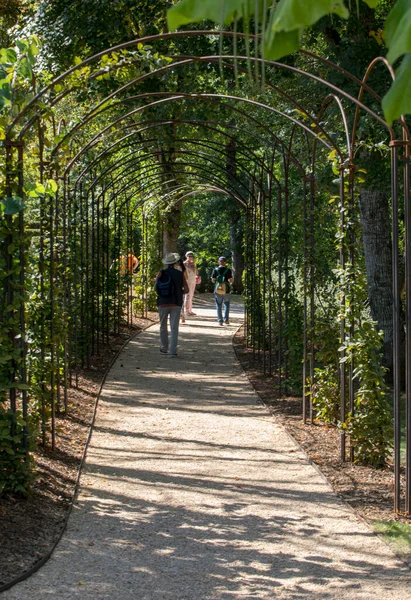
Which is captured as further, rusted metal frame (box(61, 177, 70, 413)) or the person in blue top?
the person in blue top

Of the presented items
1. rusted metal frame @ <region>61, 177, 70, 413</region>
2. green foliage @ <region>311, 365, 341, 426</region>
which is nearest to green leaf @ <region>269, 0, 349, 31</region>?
rusted metal frame @ <region>61, 177, 70, 413</region>

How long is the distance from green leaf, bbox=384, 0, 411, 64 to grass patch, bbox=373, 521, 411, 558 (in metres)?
3.91

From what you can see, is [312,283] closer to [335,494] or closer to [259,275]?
[335,494]

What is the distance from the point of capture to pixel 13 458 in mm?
5711

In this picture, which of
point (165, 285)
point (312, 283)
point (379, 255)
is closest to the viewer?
point (312, 283)

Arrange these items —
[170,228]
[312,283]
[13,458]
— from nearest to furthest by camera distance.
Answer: [13,458] < [312,283] < [170,228]

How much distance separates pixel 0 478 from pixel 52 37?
35.0 ft

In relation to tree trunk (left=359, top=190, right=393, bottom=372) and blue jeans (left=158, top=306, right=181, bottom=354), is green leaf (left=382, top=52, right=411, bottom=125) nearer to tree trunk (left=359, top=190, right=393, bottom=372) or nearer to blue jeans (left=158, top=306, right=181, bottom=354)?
tree trunk (left=359, top=190, right=393, bottom=372)

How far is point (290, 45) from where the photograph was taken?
4.97 ft

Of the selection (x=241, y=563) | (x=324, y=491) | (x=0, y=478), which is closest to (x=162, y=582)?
(x=241, y=563)

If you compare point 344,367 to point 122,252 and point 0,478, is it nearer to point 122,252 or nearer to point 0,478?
point 0,478

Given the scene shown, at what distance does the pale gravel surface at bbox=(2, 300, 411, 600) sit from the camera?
436 cm

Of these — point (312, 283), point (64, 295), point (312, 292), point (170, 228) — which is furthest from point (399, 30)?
point (170, 228)

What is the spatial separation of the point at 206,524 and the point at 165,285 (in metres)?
8.49
